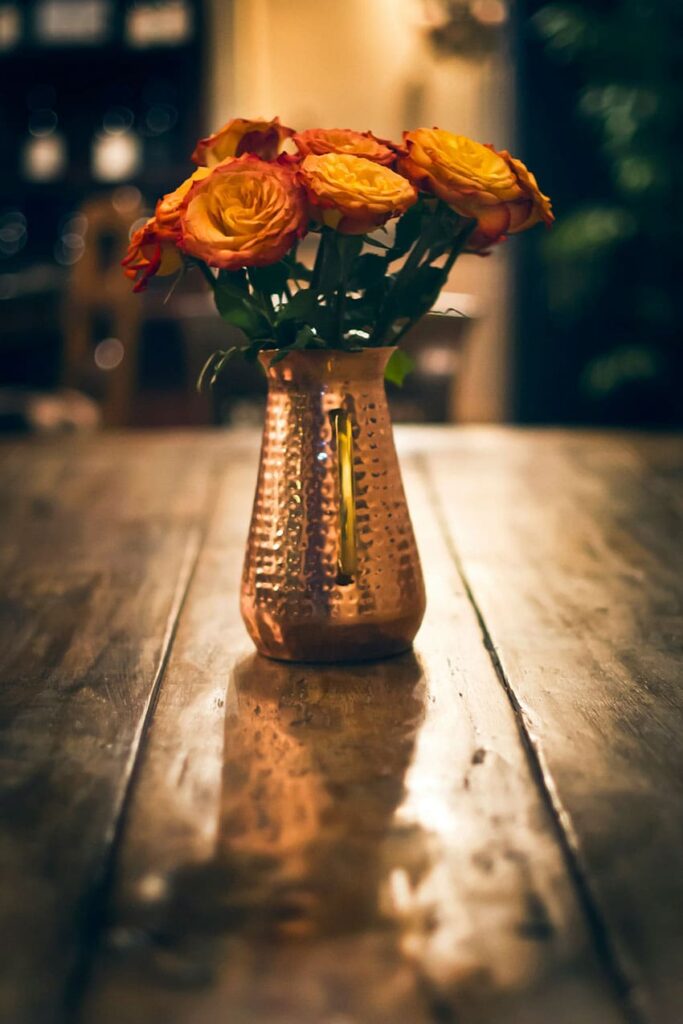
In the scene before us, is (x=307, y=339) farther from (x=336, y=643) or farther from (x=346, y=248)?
(x=336, y=643)

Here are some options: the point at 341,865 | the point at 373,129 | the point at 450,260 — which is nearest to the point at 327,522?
the point at 450,260

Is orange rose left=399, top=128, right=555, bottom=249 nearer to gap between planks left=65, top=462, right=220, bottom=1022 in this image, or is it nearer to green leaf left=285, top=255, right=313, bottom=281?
green leaf left=285, top=255, right=313, bottom=281

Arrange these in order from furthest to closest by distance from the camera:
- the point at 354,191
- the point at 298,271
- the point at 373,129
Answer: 1. the point at 373,129
2. the point at 298,271
3. the point at 354,191

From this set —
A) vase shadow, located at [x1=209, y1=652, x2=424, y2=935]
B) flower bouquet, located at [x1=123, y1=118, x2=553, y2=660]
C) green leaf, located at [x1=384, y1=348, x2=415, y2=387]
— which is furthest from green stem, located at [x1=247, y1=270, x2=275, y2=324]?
vase shadow, located at [x1=209, y1=652, x2=424, y2=935]

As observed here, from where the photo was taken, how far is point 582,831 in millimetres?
516

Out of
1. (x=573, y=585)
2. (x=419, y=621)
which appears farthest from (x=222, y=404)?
(x=419, y=621)

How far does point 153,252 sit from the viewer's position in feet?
2.39

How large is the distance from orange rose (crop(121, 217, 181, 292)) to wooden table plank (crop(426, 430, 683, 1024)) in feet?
1.12

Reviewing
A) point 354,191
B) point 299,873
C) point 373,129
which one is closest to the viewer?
point 299,873

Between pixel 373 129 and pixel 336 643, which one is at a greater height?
pixel 336 643

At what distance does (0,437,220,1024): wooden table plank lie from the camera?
441mm

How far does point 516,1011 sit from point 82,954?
0.15 meters

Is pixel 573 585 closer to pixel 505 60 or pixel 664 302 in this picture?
pixel 664 302

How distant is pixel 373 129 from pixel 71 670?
15.3 ft
